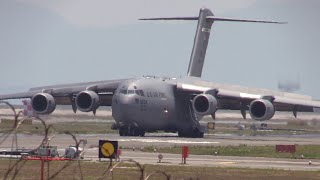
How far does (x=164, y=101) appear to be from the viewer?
7531 cm

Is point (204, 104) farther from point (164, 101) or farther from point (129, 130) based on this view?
point (129, 130)

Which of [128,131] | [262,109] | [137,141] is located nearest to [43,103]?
[128,131]

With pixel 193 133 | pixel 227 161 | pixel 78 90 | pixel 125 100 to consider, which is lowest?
pixel 193 133

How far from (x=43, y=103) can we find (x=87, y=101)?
3578 mm

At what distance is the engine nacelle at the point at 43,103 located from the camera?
76.4 meters

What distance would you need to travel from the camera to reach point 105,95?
81375mm

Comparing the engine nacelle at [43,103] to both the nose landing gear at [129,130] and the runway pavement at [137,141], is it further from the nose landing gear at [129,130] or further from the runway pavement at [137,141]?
the nose landing gear at [129,130]

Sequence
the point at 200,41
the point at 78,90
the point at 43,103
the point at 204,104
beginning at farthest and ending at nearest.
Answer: the point at 200,41
the point at 78,90
the point at 43,103
the point at 204,104

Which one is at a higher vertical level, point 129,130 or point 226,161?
point 226,161

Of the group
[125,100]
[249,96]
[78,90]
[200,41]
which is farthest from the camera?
[200,41]

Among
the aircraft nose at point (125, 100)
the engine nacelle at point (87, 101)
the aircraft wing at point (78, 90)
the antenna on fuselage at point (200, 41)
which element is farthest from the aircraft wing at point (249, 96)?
the antenna on fuselage at point (200, 41)

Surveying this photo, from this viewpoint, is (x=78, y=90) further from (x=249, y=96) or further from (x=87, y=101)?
(x=249, y=96)

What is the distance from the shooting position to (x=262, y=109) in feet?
237

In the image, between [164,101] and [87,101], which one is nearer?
[164,101]
